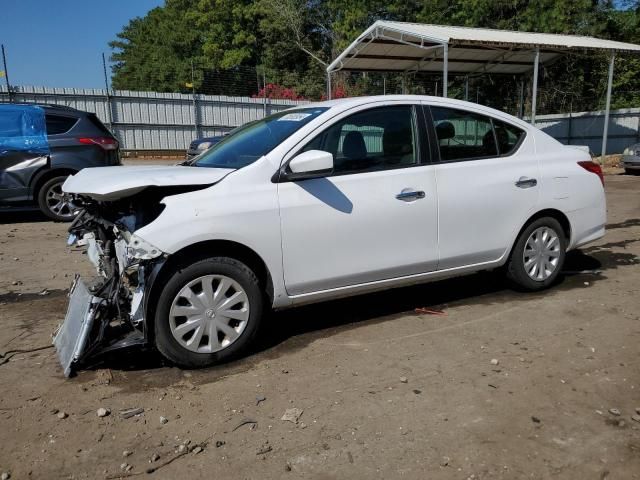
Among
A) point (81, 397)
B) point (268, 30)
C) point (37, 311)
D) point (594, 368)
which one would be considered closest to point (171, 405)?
point (81, 397)

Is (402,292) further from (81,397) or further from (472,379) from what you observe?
(81,397)

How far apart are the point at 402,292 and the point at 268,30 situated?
37850 mm

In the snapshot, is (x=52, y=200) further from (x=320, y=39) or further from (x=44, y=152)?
(x=320, y=39)

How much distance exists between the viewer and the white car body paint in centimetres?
338

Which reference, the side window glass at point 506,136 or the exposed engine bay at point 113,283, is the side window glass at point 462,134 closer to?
the side window glass at point 506,136

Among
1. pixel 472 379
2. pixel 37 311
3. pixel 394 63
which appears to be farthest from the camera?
pixel 394 63

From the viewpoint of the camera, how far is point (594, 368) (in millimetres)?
3373

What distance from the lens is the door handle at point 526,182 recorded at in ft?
14.9

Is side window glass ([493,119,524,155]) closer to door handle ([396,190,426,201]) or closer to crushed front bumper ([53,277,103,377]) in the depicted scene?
door handle ([396,190,426,201])

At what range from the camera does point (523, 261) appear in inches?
185

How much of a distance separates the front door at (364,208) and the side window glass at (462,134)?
0.65 ft

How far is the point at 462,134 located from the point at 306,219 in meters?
1.67

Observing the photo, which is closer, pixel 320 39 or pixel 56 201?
pixel 56 201

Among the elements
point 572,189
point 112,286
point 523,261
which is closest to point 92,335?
point 112,286
